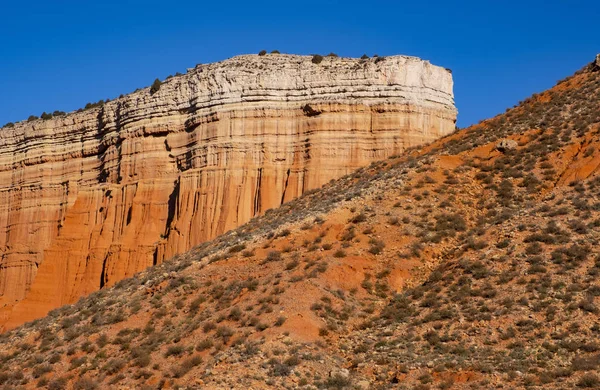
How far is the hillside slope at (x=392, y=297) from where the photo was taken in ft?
74.2

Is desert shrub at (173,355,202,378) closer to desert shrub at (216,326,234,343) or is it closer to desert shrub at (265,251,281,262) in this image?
desert shrub at (216,326,234,343)

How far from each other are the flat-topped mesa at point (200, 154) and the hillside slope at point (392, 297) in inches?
607

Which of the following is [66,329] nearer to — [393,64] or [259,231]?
[259,231]

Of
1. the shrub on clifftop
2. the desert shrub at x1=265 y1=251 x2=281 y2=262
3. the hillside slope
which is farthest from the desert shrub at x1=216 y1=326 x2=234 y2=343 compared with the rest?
the shrub on clifftop

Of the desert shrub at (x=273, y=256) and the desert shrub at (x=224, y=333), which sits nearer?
the desert shrub at (x=224, y=333)

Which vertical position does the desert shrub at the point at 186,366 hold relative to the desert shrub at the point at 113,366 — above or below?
above

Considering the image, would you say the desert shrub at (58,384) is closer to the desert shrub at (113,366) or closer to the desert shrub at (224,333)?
the desert shrub at (113,366)

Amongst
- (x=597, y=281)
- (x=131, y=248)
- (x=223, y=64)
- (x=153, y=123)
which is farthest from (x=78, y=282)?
(x=597, y=281)

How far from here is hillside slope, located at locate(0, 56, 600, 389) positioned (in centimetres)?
2261

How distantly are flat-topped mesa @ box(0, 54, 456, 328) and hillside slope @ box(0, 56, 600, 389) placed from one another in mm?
15417

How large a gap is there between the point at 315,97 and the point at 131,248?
15.0 meters

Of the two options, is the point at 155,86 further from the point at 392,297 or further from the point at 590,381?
the point at 590,381

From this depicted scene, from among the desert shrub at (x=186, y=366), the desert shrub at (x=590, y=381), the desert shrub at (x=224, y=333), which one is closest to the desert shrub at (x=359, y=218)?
the desert shrub at (x=224, y=333)

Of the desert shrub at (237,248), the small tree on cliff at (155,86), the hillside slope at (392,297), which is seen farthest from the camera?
the small tree on cliff at (155,86)
